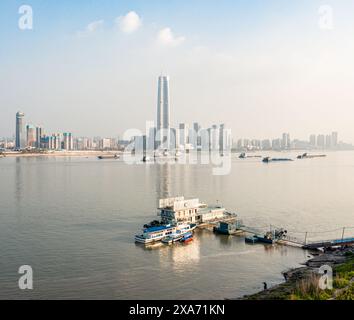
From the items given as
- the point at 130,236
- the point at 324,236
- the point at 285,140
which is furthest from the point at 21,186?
the point at 285,140

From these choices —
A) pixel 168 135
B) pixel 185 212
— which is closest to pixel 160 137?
pixel 168 135

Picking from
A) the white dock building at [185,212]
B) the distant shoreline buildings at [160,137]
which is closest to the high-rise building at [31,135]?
the distant shoreline buildings at [160,137]

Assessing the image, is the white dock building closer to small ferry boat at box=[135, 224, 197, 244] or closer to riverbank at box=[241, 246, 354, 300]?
small ferry boat at box=[135, 224, 197, 244]

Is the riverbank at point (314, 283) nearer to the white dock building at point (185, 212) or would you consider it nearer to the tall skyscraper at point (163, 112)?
the white dock building at point (185, 212)

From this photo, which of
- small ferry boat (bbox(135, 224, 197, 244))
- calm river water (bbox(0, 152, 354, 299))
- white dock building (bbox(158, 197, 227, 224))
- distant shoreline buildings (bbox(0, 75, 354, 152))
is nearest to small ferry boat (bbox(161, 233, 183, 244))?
small ferry boat (bbox(135, 224, 197, 244))

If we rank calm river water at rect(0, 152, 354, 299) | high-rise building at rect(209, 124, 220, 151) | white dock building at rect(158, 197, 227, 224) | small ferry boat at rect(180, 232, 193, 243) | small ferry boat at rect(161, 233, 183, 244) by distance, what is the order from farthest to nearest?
high-rise building at rect(209, 124, 220, 151) → white dock building at rect(158, 197, 227, 224) → small ferry boat at rect(180, 232, 193, 243) → small ferry boat at rect(161, 233, 183, 244) → calm river water at rect(0, 152, 354, 299)

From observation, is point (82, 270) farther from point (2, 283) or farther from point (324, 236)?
point (324, 236)
